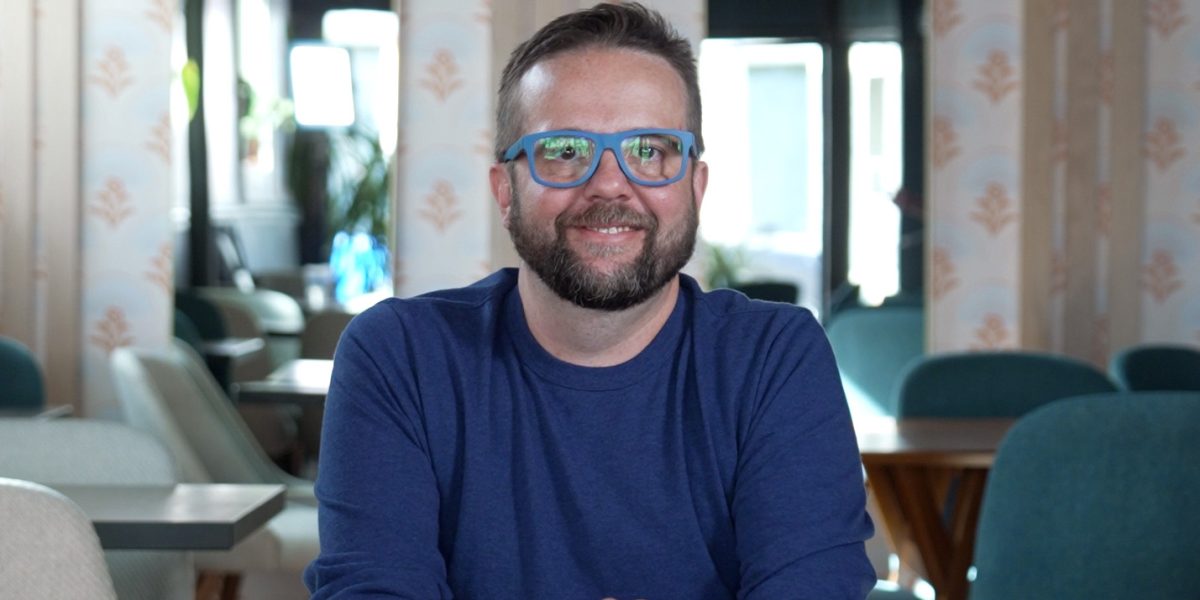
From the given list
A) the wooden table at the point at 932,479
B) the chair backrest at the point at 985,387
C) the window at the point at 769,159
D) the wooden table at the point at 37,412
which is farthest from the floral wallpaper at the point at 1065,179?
the window at the point at 769,159

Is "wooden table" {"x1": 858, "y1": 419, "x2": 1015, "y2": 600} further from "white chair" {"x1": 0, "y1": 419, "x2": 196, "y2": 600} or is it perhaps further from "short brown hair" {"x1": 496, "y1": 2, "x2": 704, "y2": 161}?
"short brown hair" {"x1": 496, "y1": 2, "x2": 704, "y2": 161}

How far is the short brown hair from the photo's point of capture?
1790 millimetres

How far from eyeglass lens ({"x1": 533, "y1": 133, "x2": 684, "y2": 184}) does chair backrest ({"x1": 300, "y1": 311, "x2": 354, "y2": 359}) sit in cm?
397

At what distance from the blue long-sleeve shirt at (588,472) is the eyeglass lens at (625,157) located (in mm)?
192

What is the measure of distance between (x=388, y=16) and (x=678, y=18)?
7201mm

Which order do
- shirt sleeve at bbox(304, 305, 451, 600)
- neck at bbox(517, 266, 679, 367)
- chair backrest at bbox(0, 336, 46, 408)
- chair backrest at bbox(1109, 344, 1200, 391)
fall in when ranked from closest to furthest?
shirt sleeve at bbox(304, 305, 451, 600) → neck at bbox(517, 266, 679, 367) → chair backrest at bbox(0, 336, 46, 408) → chair backrest at bbox(1109, 344, 1200, 391)

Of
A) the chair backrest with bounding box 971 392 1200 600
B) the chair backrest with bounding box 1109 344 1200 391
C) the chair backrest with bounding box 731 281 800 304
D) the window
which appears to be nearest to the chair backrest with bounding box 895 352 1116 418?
the chair backrest with bounding box 1109 344 1200 391

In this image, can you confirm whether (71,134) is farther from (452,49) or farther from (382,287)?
(382,287)

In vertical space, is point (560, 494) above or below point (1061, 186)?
below

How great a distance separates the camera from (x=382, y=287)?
33.4 feet

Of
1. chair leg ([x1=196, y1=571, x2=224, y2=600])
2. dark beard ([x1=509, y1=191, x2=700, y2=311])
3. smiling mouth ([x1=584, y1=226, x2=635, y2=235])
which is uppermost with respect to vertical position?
smiling mouth ([x1=584, y1=226, x2=635, y2=235])

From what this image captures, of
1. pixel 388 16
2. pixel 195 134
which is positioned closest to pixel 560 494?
pixel 195 134

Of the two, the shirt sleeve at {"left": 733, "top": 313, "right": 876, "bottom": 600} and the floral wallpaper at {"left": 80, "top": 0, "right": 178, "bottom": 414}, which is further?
the floral wallpaper at {"left": 80, "top": 0, "right": 178, "bottom": 414}

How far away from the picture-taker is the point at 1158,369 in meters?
4.49
